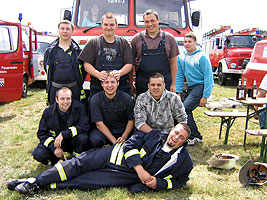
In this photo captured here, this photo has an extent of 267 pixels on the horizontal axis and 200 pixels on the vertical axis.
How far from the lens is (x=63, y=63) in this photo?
392 cm

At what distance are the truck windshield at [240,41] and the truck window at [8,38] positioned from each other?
1036cm

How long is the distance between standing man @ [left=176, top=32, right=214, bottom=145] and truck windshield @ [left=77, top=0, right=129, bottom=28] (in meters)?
1.59

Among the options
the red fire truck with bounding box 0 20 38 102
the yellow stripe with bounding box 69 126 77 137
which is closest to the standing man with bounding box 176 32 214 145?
the yellow stripe with bounding box 69 126 77 137

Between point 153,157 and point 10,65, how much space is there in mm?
4823

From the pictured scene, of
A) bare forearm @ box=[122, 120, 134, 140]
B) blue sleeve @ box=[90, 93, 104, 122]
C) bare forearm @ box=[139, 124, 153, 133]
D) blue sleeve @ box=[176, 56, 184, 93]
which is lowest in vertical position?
bare forearm @ box=[122, 120, 134, 140]

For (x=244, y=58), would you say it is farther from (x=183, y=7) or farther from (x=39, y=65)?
(x=39, y=65)

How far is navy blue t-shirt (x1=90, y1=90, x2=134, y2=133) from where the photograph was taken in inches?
147

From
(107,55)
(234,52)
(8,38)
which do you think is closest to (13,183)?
(107,55)

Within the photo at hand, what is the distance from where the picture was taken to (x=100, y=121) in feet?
12.3

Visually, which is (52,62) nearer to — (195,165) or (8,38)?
(195,165)

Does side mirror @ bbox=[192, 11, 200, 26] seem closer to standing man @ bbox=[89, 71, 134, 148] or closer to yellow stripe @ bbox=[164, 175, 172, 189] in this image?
standing man @ bbox=[89, 71, 134, 148]

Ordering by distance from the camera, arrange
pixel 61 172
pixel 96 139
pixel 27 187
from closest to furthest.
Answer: pixel 27 187 < pixel 61 172 < pixel 96 139

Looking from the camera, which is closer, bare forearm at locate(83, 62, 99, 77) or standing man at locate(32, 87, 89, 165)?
standing man at locate(32, 87, 89, 165)

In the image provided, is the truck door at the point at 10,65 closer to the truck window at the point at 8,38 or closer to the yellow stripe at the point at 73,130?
the truck window at the point at 8,38
